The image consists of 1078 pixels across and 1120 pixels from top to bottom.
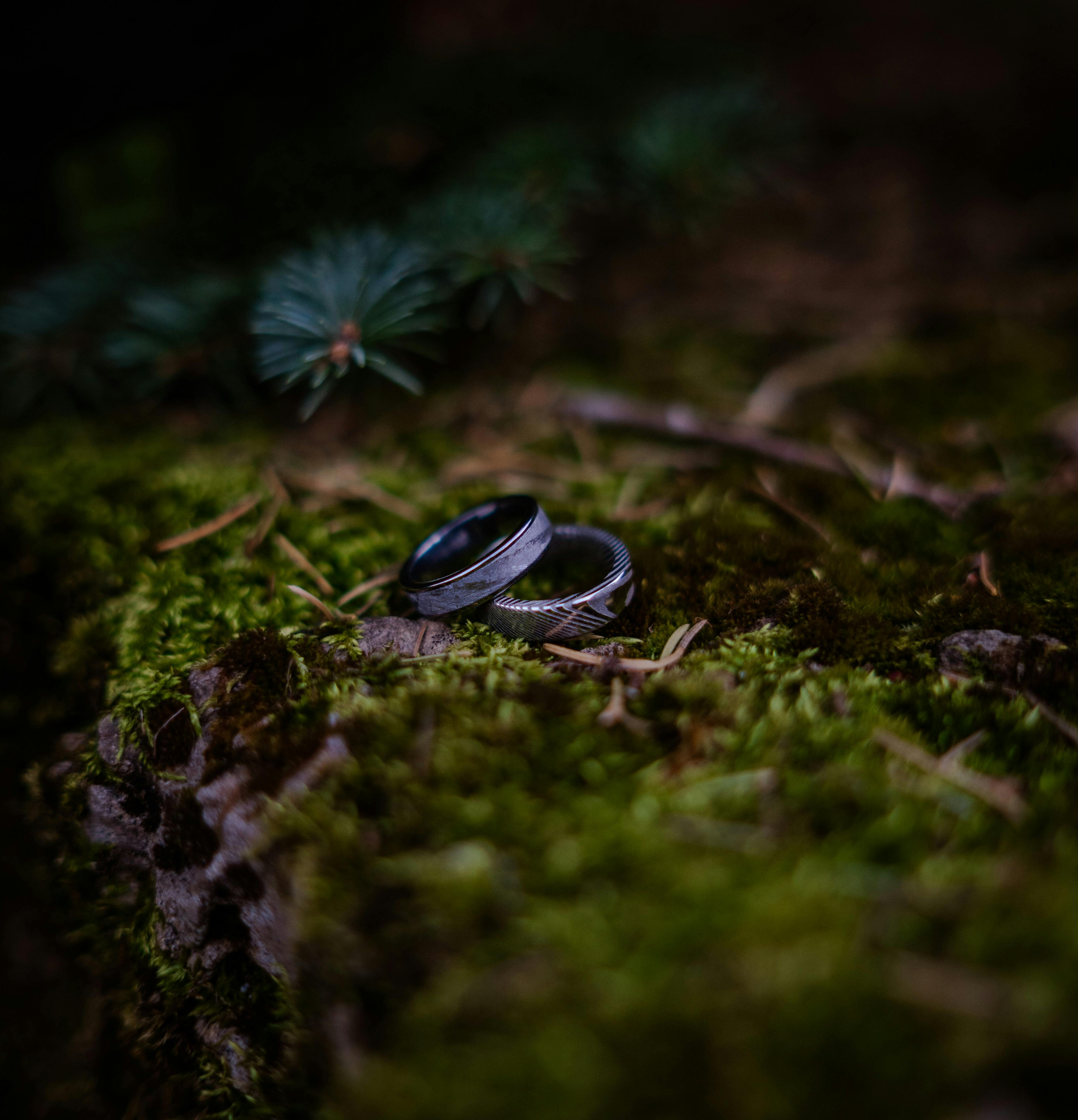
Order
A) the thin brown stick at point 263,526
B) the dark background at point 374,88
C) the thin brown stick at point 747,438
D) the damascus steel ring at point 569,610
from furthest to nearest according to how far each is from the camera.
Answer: the dark background at point 374,88
the thin brown stick at point 747,438
the thin brown stick at point 263,526
the damascus steel ring at point 569,610

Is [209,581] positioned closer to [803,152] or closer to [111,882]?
[111,882]

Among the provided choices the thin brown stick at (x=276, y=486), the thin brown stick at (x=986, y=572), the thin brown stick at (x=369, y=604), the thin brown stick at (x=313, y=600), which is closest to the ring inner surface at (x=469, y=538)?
the thin brown stick at (x=369, y=604)

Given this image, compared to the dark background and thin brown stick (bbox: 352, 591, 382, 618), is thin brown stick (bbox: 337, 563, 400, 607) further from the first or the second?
the dark background

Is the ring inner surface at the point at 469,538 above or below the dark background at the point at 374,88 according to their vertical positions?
below

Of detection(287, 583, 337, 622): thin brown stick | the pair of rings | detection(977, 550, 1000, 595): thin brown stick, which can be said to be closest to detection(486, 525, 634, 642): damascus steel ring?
the pair of rings

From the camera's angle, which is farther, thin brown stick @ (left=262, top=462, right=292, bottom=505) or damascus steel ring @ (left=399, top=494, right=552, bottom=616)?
thin brown stick @ (left=262, top=462, right=292, bottom=505)

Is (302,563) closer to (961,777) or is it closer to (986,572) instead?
(961,777)

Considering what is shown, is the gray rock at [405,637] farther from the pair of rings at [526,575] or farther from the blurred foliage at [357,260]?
the blurred foliage at [357,260]
